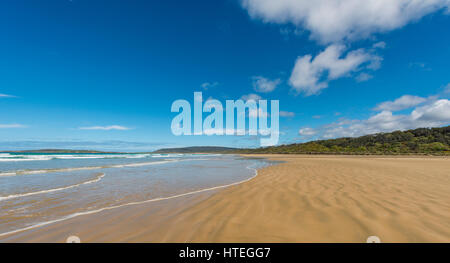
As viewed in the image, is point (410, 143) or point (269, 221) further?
point (410, 143)

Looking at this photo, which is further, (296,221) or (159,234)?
(296,221)

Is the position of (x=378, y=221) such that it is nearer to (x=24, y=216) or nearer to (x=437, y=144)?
(x=24, y=216)

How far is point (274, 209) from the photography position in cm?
405

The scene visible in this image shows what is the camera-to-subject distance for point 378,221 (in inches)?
124

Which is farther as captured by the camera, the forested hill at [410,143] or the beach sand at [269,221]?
the forested hill at [410,143]

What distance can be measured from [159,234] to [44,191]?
6340 millimetres

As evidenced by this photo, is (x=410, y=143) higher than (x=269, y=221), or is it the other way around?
(x=410, y=143)

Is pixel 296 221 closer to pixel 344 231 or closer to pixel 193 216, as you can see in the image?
pixel 344 231

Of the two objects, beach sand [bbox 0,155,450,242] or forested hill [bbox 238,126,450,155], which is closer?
beach sand [bbox 0,155,450,242]
